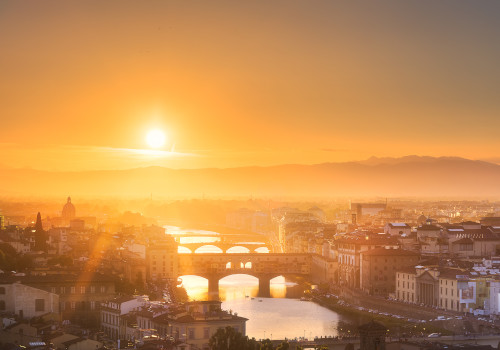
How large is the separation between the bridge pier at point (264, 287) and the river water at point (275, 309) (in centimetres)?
27

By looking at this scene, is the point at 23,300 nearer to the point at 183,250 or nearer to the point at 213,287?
the point at 213,287

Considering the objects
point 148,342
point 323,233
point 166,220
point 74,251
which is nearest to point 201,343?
point 148,342

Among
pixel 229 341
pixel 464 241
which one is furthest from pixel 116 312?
pixel 464 241

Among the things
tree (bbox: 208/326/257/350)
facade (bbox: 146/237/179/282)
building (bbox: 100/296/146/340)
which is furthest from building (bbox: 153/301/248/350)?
facade (bbox: 146/237/179/282)

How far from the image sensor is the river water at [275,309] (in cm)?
3869

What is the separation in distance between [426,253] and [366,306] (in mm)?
7759

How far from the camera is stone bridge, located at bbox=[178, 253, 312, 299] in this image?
6106 cm

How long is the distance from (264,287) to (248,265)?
28.1 feet

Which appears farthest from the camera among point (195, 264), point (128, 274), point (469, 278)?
point (195, 264)

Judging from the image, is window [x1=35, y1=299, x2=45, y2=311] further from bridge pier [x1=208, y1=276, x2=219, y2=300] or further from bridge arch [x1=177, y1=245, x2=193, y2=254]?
bridge arch [x1=177, y1=245, x2=193, y2=254]

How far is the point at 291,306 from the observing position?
48062 mm

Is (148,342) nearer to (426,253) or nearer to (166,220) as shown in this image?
(426,253)

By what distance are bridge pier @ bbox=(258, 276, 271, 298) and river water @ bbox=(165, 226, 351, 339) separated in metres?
0.27

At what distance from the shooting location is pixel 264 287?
5888cm
